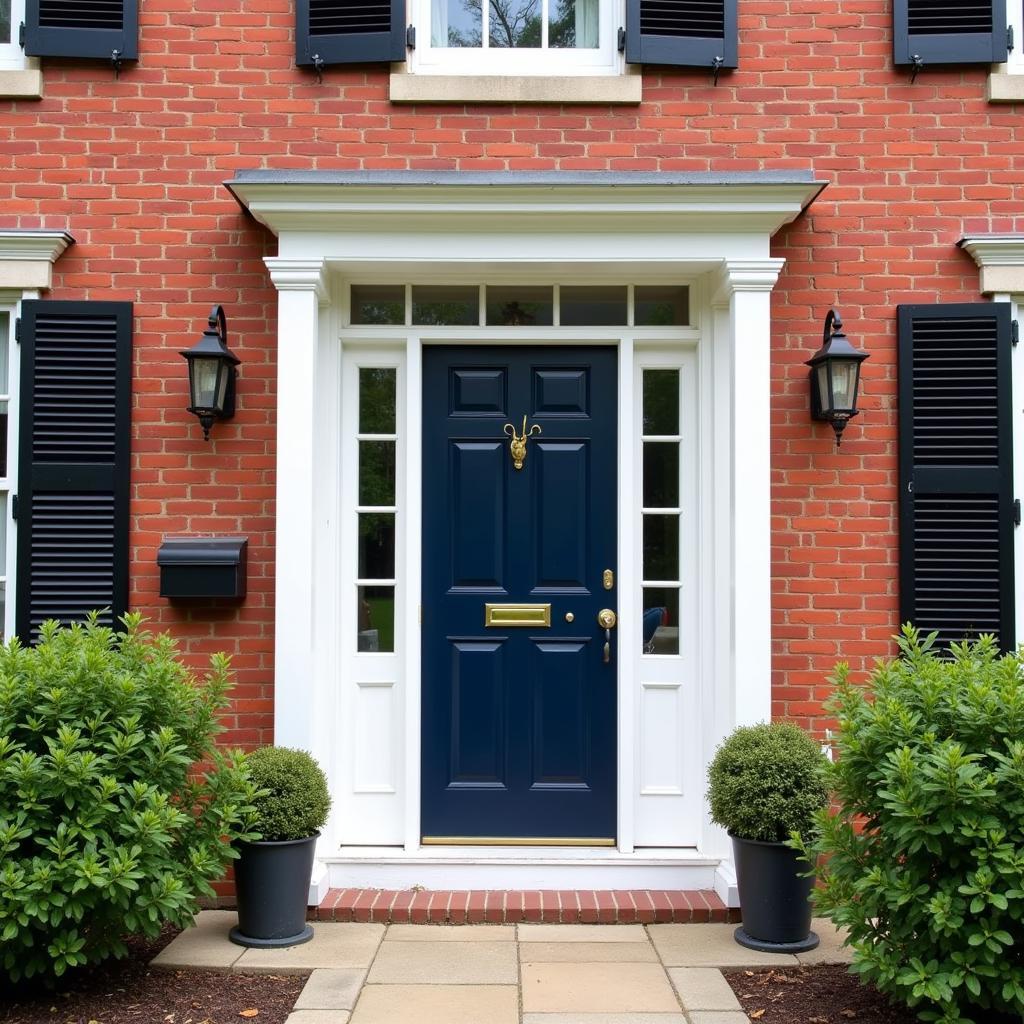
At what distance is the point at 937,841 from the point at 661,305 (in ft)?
9.49

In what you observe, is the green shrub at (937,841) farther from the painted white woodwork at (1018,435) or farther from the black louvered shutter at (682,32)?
the black louvered shutter at (682,32)

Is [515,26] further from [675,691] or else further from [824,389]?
[675,691]

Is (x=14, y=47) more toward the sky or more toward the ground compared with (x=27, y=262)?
more toward the sky

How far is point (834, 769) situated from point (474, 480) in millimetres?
2239

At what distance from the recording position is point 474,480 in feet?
17.1

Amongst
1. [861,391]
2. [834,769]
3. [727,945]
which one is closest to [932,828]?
[834,769]

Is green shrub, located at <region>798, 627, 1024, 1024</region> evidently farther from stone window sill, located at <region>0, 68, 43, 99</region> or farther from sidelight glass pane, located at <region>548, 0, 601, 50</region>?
stone window sill, located at <region>0, 68, 43, 99</region>

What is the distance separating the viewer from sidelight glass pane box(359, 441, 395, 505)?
5242 mm

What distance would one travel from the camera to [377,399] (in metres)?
5.27

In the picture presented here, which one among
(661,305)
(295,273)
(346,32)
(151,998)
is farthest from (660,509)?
(151,998)

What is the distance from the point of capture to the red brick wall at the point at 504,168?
16.4ft

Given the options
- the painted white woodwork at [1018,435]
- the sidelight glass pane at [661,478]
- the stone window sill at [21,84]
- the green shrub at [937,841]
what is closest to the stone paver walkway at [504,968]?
the green shrub at [937,841]

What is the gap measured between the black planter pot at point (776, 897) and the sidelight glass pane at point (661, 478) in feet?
5.46

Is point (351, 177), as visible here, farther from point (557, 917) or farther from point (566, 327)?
point (557, 917)
